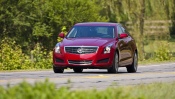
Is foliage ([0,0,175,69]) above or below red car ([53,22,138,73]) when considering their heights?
below

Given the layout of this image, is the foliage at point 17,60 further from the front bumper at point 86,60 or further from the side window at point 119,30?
the front bumper at point 86,60

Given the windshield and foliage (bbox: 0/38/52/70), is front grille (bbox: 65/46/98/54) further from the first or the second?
foliage (bbox: 0/38/52/70)

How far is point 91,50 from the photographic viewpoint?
2184 cm

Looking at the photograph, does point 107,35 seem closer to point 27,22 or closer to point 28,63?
point 28,63

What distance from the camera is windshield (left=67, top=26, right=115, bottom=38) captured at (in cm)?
2312

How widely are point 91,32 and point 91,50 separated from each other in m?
1.58

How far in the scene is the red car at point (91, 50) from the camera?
2183 centimetres

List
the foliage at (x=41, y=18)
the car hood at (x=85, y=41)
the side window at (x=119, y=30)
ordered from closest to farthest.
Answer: the car hood at (x=85, y=41) → the side window at (x=119, y=30) → the foliage at (x=41, y=18)

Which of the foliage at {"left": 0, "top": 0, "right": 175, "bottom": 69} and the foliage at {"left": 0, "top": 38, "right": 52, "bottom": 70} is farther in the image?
the foliage at {"left": 0, "top": 0, "right": 175, "bottom": 69}

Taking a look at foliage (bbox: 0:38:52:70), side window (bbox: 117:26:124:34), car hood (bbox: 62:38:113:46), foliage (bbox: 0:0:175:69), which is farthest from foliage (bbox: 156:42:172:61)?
foliage (bbox: 0:0:175:69)

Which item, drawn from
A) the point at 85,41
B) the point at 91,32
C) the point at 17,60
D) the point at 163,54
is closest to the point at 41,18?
the point at 163,54

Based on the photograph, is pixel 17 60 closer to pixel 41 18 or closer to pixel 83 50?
pixel 83 50

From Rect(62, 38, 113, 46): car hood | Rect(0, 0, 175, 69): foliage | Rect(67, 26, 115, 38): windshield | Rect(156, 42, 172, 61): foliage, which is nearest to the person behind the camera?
Rect(62, 38, 113, 46): car hood

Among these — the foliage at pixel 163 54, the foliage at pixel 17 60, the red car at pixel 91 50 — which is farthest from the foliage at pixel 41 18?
the red car at pixel 91 50
